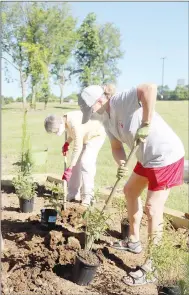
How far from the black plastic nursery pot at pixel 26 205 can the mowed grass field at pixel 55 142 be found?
3.59 ft

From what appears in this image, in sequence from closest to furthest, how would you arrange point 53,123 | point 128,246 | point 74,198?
point 128,246
point 53,123
point 74,198

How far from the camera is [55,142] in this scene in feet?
37.7

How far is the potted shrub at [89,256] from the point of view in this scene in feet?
7.31

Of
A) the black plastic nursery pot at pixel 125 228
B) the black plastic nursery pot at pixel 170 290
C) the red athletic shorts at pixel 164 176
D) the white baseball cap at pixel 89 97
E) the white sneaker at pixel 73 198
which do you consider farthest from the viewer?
the white sneaker at pixel 73 198

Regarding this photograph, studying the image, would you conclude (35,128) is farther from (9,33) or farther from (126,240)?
(126,240)

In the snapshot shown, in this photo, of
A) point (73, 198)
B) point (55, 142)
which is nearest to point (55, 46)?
point (55, 142)

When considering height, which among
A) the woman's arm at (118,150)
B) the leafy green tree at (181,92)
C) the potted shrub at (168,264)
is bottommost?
the potted shrub at (168,264)

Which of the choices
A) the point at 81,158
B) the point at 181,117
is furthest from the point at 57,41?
the point at 81,158

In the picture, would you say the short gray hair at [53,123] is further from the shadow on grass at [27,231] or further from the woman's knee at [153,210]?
the woman's knee at [153,210]

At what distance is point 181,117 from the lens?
18.8 metres

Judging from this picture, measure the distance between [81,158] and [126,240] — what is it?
1.44 meters

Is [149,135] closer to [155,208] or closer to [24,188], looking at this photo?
[155,208]

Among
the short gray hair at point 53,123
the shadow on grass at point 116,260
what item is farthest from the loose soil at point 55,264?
the short gray hair at point 53,123

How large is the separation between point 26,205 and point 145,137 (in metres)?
2.00
